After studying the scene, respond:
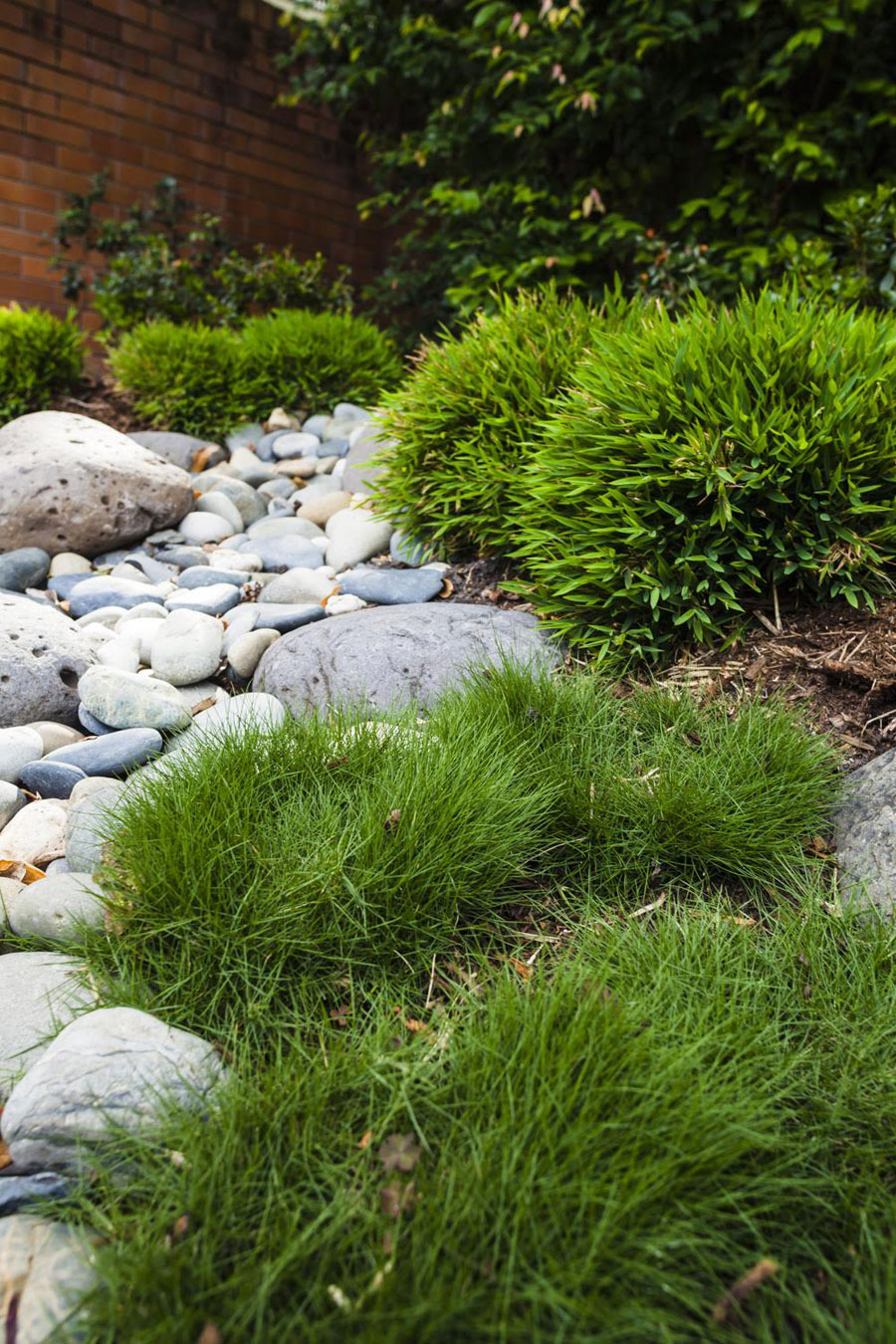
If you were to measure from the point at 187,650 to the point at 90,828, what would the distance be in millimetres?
1024

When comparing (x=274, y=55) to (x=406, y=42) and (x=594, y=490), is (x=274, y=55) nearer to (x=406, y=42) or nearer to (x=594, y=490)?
(x=406, y=42)

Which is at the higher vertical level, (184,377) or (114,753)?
(184,377)

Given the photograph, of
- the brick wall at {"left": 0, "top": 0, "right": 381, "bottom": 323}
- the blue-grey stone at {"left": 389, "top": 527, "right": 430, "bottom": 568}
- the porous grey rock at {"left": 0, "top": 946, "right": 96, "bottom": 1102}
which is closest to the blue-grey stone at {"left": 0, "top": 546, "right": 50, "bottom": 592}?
the blue-grey stone at {"left": 389, "top": 527, "right": 430, "bottom": 568}

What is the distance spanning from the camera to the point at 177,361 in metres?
5.07

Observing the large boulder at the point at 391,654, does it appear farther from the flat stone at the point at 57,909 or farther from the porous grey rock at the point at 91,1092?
the porous grey rock at the point at 91,1092

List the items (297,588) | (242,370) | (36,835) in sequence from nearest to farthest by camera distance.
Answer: (36,835), (297,588), (242,370)

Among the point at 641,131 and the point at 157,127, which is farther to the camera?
the point at 157,127

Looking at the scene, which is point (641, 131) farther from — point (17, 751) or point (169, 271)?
point (17, 751)

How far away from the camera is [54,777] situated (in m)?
2.45

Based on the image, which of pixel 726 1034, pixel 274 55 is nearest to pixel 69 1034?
pixel 726 1034

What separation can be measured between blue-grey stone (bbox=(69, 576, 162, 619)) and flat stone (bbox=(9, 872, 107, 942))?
1.84 m

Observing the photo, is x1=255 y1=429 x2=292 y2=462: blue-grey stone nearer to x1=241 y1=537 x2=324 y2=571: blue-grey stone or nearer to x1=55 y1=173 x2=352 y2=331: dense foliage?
x1=241 y1=537 x2=324 y2=571: blue-grey stone

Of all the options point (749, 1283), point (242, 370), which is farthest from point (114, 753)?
point (242, 370)

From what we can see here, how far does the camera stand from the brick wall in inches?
233
